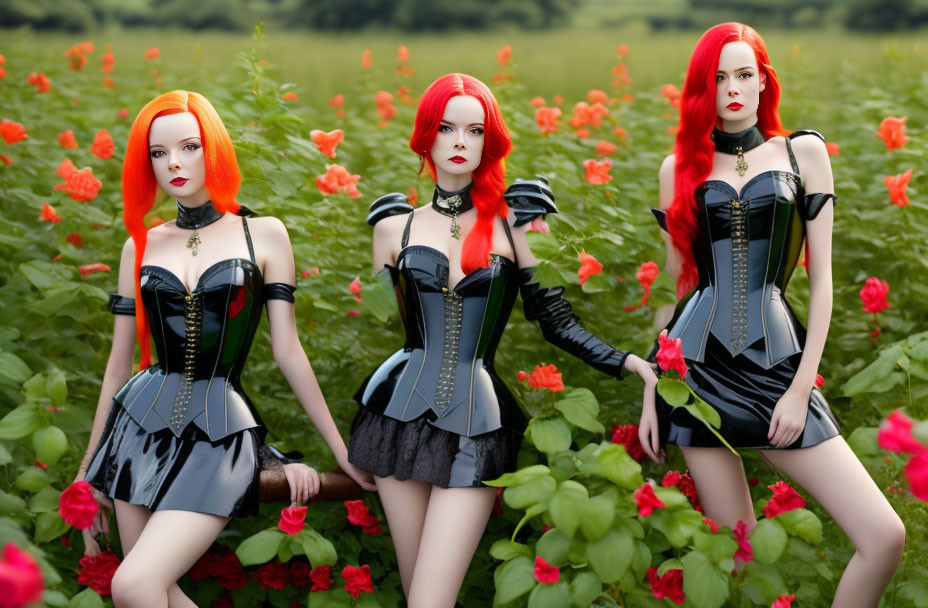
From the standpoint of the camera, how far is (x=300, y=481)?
2.89 m

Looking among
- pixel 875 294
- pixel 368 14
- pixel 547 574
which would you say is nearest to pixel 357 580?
pixel 547 574

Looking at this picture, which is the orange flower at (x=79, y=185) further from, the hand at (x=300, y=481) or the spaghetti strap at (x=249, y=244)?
the hand at (x=300, y=481)

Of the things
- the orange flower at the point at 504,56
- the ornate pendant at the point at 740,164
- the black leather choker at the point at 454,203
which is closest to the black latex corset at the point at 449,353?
the black leather choker at the point at 454,203

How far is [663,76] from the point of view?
9.97 meters

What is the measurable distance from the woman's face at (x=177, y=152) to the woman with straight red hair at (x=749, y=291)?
1510 mm

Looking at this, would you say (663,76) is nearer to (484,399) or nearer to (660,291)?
(660,291)

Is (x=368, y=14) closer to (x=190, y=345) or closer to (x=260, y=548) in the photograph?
(x=190, y=345)

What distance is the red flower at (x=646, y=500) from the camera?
2504mm

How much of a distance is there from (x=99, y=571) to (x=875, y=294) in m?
2.84

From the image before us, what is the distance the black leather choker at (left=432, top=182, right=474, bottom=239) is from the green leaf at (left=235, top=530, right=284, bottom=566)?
1.08 metres

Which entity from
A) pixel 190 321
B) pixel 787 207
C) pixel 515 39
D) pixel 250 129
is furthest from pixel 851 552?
→ pixel 515 39

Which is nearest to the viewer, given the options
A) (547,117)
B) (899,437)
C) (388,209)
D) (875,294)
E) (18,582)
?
(18,582)

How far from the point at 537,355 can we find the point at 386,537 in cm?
Result: 91

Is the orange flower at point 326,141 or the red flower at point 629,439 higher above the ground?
the orange flower at point 326,141
